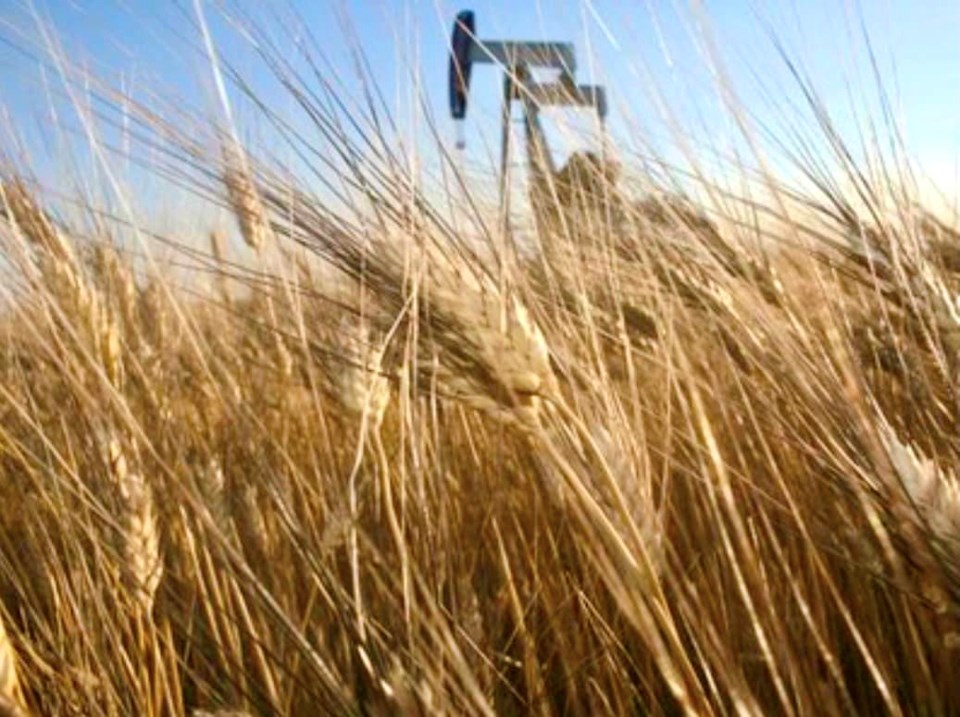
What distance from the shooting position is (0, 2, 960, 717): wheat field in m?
0.61

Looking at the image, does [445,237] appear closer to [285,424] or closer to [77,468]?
[77,468]

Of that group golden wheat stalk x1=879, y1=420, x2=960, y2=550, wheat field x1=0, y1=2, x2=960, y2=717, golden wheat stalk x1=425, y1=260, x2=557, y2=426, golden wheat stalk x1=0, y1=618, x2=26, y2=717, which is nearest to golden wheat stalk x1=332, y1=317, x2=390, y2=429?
wheat field x1=0, y1=2, x2=960, y2=717

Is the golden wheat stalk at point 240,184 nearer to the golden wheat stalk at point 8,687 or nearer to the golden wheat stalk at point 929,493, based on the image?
the golden wheat stalk at point 8,687

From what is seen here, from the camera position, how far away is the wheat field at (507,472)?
612 mm

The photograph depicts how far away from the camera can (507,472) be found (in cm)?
117

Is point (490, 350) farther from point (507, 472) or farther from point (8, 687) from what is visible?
point (507, 472)

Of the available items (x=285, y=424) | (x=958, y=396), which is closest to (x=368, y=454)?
(x=285, y=424)

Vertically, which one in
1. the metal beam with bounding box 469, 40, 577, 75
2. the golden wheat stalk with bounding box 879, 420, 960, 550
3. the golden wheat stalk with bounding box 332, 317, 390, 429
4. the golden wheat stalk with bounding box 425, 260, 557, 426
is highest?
the metal beam with bounding box 469, 40, 577, 75

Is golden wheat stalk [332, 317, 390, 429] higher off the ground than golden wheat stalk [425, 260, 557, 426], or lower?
lower

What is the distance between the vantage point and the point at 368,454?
1205mm

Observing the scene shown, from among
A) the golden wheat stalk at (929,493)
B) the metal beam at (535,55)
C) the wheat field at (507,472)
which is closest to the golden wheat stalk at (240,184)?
the wheat field at (507,472)

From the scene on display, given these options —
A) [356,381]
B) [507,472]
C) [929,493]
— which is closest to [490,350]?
[929,493]

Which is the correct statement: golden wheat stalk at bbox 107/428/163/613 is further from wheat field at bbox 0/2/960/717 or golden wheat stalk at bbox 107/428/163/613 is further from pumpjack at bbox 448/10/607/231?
pumpjack at bbox 448/10/607/231

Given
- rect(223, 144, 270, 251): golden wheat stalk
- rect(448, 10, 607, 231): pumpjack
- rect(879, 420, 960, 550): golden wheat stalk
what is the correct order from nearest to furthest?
rect(879, 420, 960, 550): golden wheat stalk
rect(223, 144, 270, 251): golden wheat stalk
rect(448, 10, 607, 231): pumpjack
